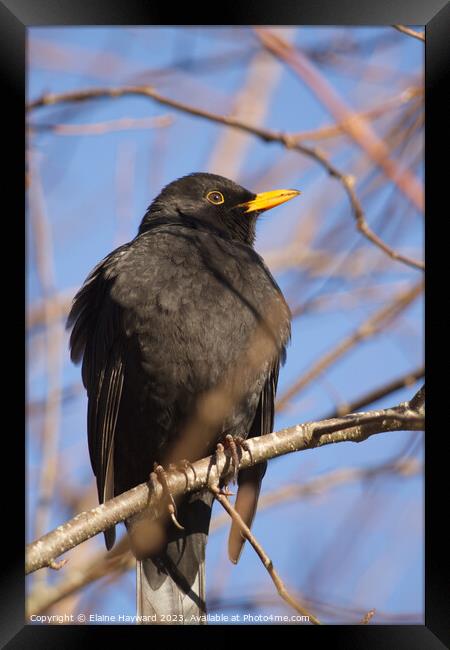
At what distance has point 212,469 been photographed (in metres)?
4.34

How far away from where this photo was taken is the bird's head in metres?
5.67

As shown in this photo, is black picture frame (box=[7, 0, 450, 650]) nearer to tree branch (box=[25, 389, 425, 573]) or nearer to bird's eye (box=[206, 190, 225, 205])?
tree branch (box=[25, 389, 425, 573])

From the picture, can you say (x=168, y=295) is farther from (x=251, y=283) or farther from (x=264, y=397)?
(x=264, y=397)

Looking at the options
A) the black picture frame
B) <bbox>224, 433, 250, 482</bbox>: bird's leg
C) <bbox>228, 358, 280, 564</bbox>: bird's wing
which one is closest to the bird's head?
<bbox>228, 358, 280, 564</bbox>: bird's wing

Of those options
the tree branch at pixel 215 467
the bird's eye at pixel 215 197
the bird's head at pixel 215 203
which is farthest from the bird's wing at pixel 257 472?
the bird's eye at pixel 215 197

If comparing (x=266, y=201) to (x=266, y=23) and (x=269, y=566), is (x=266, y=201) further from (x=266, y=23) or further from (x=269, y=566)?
(x=269, y=566)

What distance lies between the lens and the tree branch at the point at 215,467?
3.56 m

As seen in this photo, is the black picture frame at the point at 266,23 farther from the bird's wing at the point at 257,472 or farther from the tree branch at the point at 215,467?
the bird's wing at the point at 257,472

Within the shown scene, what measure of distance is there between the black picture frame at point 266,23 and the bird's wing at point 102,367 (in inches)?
24.7

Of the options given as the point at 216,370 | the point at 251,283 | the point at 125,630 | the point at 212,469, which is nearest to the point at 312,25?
the point at 251,283

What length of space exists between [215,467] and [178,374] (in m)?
0.60

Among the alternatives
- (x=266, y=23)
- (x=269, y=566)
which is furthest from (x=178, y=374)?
(x=266, y=23)

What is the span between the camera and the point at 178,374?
4.64 m

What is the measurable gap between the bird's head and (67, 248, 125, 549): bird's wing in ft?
2.56
